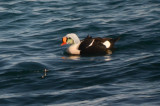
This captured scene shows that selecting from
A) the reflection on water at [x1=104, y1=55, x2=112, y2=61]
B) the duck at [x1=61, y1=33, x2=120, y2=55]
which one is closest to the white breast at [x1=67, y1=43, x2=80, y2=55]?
the duck at [x1=61, y1=33, x2=120, y2=55]

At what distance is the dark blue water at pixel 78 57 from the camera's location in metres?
8.83

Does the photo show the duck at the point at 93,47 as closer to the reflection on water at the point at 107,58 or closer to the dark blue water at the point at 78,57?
the dark blue water at the point at 78,57

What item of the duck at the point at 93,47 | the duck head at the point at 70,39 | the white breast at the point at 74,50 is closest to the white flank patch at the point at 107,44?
the duck at the point at 93,47

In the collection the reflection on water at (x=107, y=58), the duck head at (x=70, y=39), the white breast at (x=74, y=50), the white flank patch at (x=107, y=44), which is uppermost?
the duck head at (x=70, y=39)

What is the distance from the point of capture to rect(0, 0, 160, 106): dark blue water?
883 cm

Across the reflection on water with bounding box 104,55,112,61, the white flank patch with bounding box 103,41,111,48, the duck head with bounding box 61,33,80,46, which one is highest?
the duck head with bounding box 61,33,80,46

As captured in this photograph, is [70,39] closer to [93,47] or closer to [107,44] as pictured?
[93,47]

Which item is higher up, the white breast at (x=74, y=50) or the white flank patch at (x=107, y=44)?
the white flank patch at (x=107, y=44)

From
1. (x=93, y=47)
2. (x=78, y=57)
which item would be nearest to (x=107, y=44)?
(x=93, y=47)

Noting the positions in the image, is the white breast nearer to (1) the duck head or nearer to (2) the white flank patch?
(1) the duck head

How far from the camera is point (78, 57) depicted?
1298 cm

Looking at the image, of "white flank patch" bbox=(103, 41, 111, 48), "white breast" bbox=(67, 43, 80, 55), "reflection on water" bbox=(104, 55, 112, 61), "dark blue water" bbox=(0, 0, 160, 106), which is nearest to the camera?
"dark blue water" bbox=(0, 0, 160, 106)

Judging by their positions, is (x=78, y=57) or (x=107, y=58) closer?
(x=107, y=58)

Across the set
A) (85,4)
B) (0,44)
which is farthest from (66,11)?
(0,44)
